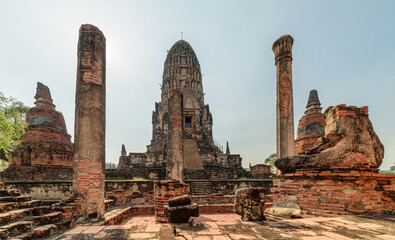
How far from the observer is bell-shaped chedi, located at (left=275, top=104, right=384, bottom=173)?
13.1 feet

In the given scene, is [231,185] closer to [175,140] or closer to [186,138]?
[175,140]

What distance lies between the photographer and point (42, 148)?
510 inches

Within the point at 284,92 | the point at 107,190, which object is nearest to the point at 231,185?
the point at 107,190

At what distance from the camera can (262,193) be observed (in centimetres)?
375

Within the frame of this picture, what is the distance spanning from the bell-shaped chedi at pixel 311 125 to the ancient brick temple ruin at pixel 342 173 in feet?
30.9

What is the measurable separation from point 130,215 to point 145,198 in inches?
55.7

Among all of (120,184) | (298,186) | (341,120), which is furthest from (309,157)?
(120,184)

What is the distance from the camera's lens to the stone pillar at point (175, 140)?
9539 mm

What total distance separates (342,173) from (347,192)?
0.34 metres

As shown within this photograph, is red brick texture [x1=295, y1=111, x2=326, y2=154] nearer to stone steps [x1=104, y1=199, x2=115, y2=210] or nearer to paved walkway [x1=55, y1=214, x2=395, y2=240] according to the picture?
paved walkway [x1=55, y1=214, x2=395, y2=240]

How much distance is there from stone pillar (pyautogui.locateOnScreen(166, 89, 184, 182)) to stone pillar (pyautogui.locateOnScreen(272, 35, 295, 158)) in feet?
14.7

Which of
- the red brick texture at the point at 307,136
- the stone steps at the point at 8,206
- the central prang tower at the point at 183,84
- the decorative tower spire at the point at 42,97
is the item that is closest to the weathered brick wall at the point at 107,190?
the stone steps at the point at 8,206

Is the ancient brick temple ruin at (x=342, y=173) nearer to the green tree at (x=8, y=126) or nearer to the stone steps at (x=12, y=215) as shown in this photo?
the stone steps at (x=12, y=215)

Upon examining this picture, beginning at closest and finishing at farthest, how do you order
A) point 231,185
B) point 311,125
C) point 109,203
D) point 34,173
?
point 109,203 → point 34,173 → point 231,185 → point 311,125
